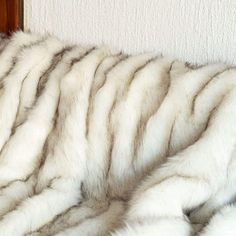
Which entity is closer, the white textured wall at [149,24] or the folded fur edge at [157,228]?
the folded fur edge at [157,228]

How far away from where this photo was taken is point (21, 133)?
1.68 m

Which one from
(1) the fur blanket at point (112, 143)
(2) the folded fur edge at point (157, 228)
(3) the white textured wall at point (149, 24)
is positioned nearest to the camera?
(2) the folded fur edge at point (157, 228)

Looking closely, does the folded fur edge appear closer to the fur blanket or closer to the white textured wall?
the fur blanket

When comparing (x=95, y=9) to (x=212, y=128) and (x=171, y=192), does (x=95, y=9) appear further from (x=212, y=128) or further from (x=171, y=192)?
(x=171, y=192)

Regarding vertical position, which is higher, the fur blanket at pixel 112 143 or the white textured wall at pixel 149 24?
the white textured wall at pixel 149 24

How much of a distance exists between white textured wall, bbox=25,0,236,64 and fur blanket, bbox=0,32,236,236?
127mm

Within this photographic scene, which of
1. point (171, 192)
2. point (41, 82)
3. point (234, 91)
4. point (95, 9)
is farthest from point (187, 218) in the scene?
point (95, 9)

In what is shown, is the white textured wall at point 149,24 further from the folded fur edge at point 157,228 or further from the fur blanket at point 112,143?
the folded fur edge at point 157,228

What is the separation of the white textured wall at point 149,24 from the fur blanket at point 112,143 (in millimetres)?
127

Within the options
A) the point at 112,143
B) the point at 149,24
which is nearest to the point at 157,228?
the point at 112,143

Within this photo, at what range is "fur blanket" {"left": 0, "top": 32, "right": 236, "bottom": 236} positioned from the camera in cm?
129

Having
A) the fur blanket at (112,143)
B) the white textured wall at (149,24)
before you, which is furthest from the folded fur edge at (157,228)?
the white textured wall at (149,24)

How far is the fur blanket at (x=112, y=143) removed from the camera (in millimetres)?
1293

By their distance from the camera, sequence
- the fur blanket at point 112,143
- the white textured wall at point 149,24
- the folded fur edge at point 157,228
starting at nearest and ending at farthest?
the folded fur edge at point 157,228
the fur blanket at point 112,143
the white textured wall at point 149,24
